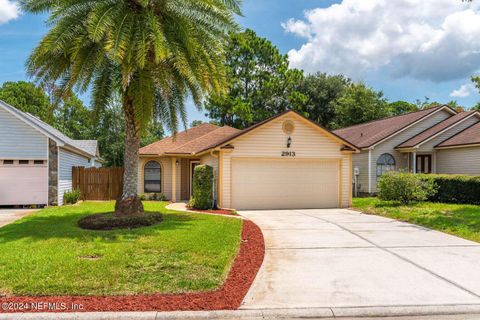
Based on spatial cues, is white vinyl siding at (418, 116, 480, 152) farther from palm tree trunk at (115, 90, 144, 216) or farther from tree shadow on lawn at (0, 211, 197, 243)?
palm tree trunk at (115, 90, 144, 216)

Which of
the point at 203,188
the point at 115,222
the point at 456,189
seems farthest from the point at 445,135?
the point at 115,222

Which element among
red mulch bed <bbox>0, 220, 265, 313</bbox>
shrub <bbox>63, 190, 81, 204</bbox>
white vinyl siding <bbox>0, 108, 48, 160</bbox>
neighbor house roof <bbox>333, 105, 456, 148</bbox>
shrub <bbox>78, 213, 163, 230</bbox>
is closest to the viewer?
red mulch bed <bbox>0, 220, 265, 313</bbox>

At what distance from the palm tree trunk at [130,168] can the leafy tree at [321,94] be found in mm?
31656

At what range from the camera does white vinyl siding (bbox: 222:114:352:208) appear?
16.8 m

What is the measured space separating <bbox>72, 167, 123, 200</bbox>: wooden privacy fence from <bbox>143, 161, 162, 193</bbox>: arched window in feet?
5.22

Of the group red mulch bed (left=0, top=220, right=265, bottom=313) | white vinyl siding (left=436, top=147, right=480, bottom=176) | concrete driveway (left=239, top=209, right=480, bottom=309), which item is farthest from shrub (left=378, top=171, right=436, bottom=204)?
red mulch bed (left=0, top=220, right=265, bottom=313)

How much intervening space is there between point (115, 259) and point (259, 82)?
3350cm

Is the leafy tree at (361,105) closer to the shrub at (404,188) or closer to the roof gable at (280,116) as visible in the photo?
the shrub at (404,188)

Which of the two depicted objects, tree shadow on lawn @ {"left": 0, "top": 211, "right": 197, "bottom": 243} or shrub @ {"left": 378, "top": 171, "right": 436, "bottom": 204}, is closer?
tree shadow on lawn @ {"left": 0, "top": 211, "right": 197, "bottom": 243}

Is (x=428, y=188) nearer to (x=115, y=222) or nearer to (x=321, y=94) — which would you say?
(x=115, y=222)

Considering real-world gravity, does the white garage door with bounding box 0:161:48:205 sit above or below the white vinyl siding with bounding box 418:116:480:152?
below

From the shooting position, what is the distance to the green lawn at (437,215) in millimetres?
10898

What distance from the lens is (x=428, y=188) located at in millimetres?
Answer: 17328

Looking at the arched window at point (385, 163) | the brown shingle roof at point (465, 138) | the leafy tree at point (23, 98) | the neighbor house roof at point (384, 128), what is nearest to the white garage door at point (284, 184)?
the neighbor house roof at point (384, 128)
